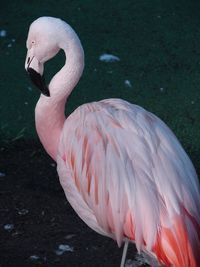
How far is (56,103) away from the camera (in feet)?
9.25

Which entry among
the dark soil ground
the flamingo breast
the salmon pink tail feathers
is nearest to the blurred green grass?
the dark soil ground

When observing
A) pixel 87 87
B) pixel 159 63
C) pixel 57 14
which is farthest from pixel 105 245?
pixel 57 14

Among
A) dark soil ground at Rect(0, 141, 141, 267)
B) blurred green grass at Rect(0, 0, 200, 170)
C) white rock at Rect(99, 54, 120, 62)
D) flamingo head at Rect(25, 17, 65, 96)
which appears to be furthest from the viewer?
white rock at Rect(99, 54, 120, 62)

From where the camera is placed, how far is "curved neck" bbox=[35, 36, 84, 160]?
9.16 feet

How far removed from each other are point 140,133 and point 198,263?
57 cm

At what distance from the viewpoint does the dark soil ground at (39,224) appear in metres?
3.12

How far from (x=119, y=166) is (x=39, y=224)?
1119 millimetres

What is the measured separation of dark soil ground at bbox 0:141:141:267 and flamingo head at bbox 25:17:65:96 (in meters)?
0.85

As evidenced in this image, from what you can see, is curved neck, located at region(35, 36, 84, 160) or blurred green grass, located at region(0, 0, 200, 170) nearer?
curved neck, located at region(35, 36, 84, 160)

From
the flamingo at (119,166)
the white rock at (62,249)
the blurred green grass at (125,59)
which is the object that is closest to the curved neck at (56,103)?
the flamingo at (119,166)

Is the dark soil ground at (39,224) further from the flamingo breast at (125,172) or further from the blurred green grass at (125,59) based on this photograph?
the flamingo breast at (125,172)

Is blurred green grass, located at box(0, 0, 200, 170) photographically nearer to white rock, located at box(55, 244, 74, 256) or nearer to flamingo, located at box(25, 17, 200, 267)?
white rock, located at box(55, 244, 74, 256)

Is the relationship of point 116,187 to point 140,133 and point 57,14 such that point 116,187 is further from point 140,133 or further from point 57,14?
point 57,14

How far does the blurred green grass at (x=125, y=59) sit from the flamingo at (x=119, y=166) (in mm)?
1334
